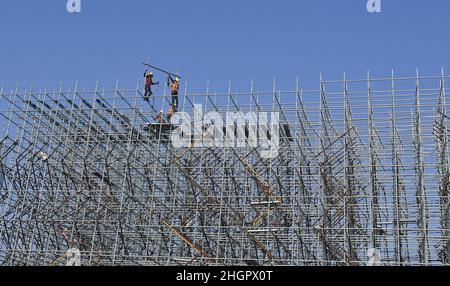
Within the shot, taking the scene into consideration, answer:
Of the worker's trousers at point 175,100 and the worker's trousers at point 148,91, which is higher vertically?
the worker's trousers at point 148,91

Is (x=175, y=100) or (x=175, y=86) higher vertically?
(x=175, y=86)

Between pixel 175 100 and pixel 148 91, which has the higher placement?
pixel 148 91

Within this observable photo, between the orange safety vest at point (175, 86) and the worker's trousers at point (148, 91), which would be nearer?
the orange safety vest at point (175, 86)

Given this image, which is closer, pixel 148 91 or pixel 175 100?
pixel 175 100

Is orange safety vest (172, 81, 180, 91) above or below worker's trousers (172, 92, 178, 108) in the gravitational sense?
above

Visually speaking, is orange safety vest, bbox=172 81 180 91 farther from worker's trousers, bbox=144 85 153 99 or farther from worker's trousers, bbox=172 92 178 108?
worker's trousers, bbox=144 85 153 99

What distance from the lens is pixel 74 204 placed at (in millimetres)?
22516

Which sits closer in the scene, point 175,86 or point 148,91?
point 175,86

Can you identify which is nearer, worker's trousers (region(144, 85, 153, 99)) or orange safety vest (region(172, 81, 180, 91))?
orange safety vest (region(172, 81, 180, 91))

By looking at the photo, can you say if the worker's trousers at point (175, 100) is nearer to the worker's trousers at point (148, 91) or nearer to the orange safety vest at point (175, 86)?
the orange safety vest at point (175, 86)

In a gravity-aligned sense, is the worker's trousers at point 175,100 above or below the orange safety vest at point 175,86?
below

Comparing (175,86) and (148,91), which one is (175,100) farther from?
(148,91)
